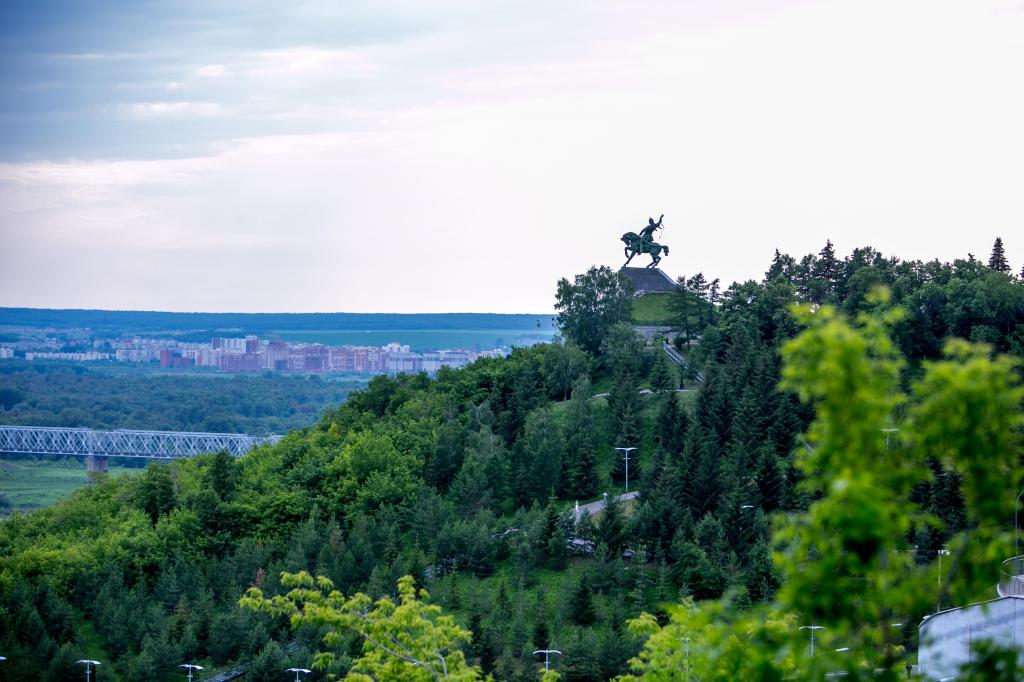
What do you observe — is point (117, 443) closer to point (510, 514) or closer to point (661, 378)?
point (661, 378)

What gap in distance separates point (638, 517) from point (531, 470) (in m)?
9.25

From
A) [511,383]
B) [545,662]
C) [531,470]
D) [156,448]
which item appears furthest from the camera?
[156,448]

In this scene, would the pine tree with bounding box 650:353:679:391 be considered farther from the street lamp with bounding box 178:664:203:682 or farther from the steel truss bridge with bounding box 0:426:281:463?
the steel truss bridge with bounding box 0:426:281:463

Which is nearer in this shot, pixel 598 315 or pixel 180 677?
pixel 180 677

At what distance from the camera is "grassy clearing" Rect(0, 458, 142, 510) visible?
142m

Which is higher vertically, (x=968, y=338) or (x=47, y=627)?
(x=968, y=338)

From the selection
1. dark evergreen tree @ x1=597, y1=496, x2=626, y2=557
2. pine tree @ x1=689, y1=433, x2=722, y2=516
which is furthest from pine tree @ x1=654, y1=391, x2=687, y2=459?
dark evergreen tree @ x1=597, y1=496, x2=626, y2=557

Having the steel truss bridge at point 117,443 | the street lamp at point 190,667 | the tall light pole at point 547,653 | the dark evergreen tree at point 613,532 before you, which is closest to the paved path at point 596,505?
the dark evergreen tree at point 613,532

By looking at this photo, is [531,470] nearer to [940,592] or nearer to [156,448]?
[940,592]

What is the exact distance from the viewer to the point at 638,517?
174 ft

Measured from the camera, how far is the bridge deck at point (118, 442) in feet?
539

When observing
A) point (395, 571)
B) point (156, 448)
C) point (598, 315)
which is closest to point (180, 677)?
point (395, 571)

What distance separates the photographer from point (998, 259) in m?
74.8

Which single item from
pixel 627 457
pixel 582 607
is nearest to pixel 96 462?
pixel 627 457
